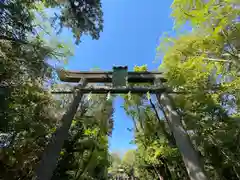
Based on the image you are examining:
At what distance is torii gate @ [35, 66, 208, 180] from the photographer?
17.5ft

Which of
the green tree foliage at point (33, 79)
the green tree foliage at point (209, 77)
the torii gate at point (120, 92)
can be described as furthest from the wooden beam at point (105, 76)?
the green tree foliage at point (33, 79)

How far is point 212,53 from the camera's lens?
217 inches

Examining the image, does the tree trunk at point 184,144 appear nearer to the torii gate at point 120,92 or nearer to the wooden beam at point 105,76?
the torii gate at point 120,92

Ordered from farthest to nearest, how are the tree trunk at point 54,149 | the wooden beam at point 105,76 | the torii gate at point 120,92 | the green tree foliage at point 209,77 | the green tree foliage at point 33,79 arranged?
1. the wooden beam at point 105,76
2. the torii gate at point 120,92
3. the tree trunk at point 54,149
4. the green tree foliage at point 209,77
5. the green tree foliage at point 33,79

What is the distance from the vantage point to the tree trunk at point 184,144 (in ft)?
17.6

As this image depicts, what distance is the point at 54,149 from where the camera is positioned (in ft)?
18.3

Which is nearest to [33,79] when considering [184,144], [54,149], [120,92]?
[54,149]

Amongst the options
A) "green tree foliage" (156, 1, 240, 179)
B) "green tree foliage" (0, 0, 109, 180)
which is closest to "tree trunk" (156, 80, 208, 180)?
"green tree foliage" (156, 1, 240, 179)

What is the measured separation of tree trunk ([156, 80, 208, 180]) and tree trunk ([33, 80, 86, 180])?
2.93 meters

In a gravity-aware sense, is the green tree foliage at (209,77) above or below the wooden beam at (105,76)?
below

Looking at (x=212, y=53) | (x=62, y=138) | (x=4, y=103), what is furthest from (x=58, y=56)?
(x=212, y=53)

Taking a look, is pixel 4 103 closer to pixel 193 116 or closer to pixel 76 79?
pixel 76 79

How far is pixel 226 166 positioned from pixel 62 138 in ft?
17.2

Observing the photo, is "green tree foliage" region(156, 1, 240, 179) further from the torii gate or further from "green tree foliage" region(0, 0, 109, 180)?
"green tree foliage" region(0, 0, 109, 180)
